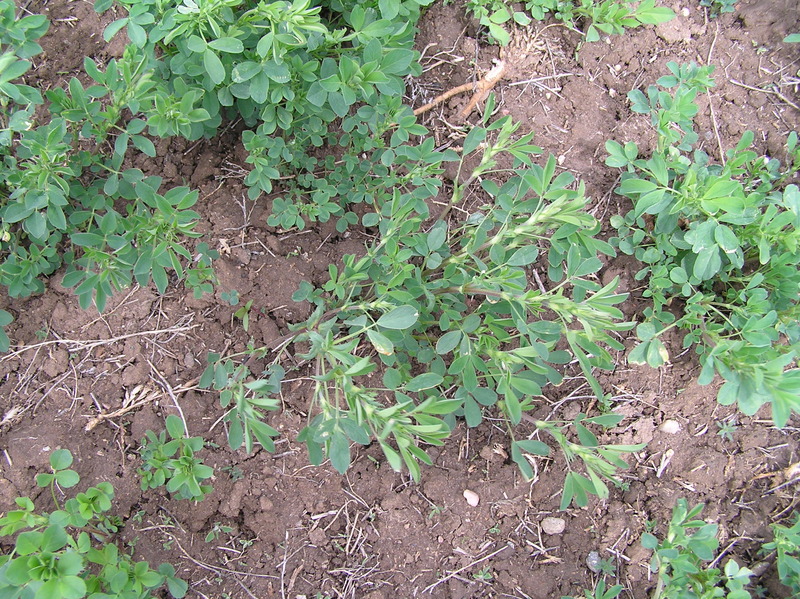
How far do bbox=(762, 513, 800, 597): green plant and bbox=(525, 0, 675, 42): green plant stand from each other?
2343 millimetres

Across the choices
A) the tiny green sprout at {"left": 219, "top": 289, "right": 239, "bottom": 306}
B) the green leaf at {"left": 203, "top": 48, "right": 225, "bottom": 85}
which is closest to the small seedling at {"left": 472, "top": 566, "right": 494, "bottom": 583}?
the tiny green sprout at {"left": 219, "top": 289, "right": 239, "bottom": 306}

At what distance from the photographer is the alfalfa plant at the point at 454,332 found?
1.82 meters

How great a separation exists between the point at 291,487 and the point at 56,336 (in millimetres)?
1154

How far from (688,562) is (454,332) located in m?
1.30

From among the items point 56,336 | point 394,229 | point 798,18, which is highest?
point 798,18

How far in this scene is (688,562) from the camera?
2260mm

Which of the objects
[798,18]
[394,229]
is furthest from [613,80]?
[394,229]

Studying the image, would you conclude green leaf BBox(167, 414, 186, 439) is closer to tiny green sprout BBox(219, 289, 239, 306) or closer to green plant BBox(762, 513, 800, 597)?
tiny green sprout BBox(219, 289, 239, 306)

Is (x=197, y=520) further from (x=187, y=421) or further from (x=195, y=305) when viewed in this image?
(x=195, y=305)

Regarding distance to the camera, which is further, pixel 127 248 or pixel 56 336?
pixel 56 336

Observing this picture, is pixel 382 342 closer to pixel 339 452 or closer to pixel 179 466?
pixel 339 452

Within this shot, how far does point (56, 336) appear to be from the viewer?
2.43 metres

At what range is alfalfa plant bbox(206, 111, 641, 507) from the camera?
1.82 m

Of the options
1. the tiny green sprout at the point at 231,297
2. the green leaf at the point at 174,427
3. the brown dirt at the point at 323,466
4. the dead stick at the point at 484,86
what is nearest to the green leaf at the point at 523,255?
the brown dirt at the point at 323,466
